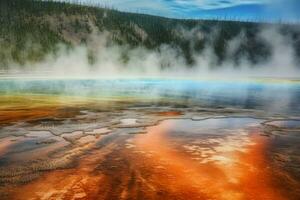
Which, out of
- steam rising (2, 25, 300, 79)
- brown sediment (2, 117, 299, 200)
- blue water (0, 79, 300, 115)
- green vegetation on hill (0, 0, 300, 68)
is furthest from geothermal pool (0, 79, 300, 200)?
green vegetation on hill (0, 0, 300, 68)

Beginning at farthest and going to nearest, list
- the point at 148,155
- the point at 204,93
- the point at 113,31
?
the point at 113,31, the point at 204,93, the point at 148,155

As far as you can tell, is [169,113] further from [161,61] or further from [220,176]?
[161,61]

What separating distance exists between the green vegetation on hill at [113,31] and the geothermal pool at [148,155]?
129 feet

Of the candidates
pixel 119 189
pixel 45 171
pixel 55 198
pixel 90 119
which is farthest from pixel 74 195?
pixel 90 119

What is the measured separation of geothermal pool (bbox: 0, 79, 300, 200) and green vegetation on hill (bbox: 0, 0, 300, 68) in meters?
39.3

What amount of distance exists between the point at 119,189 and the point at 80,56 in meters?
47.4

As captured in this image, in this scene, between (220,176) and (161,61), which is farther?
(161,61)

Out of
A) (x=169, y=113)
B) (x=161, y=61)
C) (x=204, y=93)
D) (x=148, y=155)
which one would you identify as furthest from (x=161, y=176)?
(x=161, y=61)

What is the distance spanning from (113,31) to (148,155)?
179 ft

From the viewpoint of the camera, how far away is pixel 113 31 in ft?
192

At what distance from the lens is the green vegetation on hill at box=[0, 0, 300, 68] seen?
49.8m

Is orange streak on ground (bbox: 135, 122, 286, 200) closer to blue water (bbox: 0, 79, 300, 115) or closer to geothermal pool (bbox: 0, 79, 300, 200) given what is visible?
geothermal pool (bbox: 0, 79, 300, 200)

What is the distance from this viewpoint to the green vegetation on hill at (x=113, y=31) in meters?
49.8

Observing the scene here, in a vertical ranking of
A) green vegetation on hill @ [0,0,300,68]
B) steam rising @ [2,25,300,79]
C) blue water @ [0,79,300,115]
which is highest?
green vegetation on hill @ [0,0,300,68]
